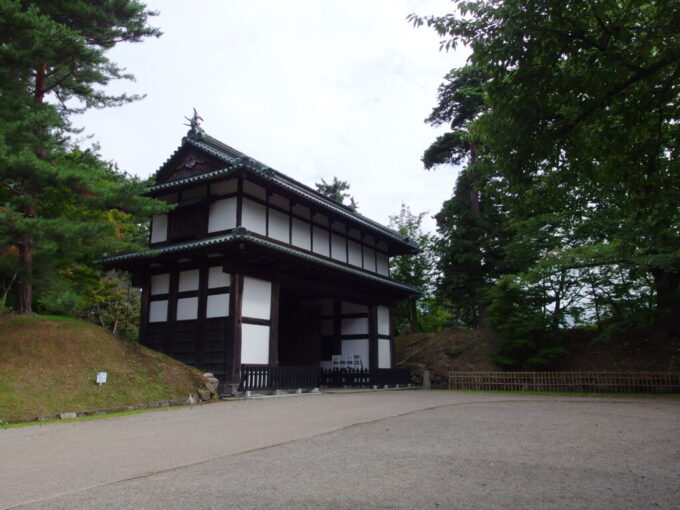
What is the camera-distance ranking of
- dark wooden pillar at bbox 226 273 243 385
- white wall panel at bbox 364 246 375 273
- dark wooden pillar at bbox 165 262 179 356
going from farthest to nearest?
1. white wall panel at bbox 364 246 375 273
2. dark wooden pillar at bbox 165 262 179 356
3. dark wooden pillar at bbox 226 273 243 385

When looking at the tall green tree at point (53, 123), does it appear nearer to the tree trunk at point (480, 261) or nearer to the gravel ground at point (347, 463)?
the gravel ground at point (347, 463)

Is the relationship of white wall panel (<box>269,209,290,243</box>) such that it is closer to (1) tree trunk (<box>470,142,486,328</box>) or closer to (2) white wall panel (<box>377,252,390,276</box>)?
(2) white wall panel (<box>377,252,390,276</box>)

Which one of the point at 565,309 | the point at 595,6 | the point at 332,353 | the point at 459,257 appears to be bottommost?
the point at 332,353

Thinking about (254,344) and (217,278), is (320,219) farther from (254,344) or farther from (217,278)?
(254,344)

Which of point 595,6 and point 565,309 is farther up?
point 595,6

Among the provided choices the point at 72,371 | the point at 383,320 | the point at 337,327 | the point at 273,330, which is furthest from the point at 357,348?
the point at 72,371

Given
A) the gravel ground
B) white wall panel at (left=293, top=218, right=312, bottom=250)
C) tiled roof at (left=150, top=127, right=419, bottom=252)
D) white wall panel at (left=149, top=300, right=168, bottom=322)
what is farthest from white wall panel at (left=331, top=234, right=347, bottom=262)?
the gravel ground

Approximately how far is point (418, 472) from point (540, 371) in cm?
1938

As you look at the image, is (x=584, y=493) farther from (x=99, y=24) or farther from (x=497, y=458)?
(x=99, y=24)

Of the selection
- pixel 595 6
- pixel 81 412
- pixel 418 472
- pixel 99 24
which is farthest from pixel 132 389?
pixel 595 6

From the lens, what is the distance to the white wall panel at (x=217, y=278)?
16078 mm

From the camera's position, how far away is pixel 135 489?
467 cm

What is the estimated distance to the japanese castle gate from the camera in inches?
620

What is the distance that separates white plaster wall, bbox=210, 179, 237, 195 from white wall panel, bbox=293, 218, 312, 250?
2941 millimetres
